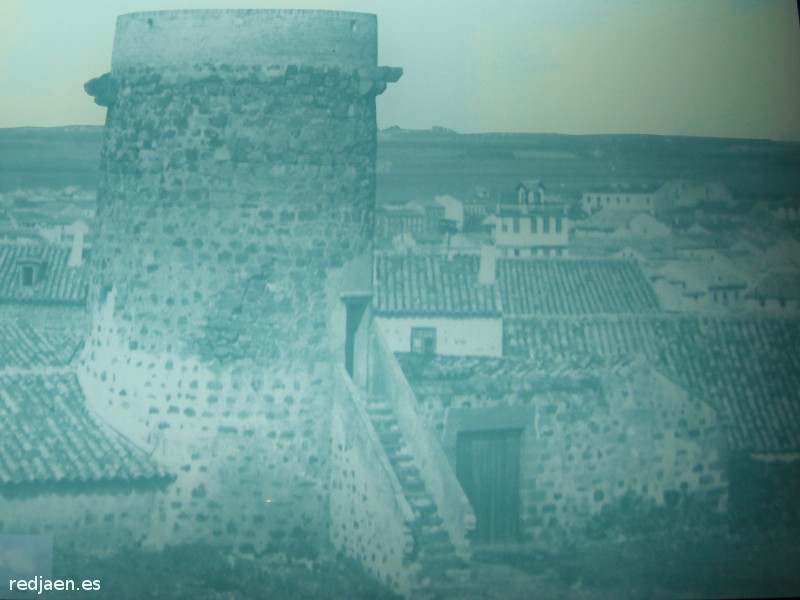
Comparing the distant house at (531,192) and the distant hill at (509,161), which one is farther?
the distant house at (531,192)

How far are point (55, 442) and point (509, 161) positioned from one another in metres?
3.94

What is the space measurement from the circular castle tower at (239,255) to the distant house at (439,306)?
1.96ft

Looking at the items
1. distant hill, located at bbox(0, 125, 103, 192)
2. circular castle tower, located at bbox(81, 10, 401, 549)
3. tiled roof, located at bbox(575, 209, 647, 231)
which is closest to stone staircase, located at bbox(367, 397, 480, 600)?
circular castle tower, located at bbox(81, 10, 401, 549)

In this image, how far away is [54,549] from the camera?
6305mm

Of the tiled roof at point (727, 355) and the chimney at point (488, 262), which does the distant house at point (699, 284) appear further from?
the chimney at point (488, 262)

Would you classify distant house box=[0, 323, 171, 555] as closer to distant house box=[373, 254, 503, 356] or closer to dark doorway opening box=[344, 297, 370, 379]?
dark doorway opening box=[344, 297, 370, 379]

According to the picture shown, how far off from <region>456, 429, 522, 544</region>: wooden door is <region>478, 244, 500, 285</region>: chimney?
122cm

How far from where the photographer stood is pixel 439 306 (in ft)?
24.2

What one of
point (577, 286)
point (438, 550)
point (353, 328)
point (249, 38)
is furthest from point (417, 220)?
point (438, 550)

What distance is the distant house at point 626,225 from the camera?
22.8ft

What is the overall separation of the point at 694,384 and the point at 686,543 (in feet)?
3.95

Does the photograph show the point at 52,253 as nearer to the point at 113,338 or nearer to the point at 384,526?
the point at 113,338

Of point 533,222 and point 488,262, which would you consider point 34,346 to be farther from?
point 533,222

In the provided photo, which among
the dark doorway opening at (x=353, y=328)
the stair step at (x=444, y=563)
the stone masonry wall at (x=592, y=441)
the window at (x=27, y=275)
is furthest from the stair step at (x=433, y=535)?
the window at (x=27, y=275)
